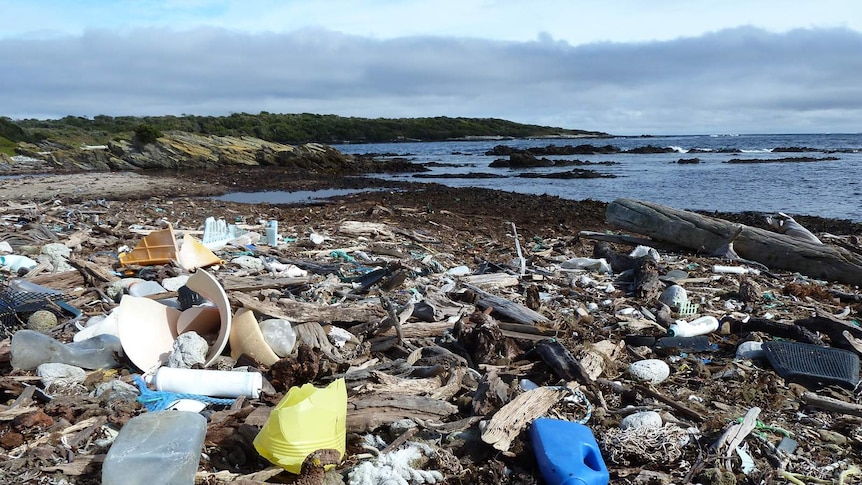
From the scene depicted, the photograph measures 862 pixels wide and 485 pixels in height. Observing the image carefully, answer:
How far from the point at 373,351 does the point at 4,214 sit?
9081 millimetres

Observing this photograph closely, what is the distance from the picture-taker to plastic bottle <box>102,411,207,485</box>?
240 cm

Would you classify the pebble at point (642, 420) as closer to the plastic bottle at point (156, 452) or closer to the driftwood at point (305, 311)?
the driftwood at point (305, 311)

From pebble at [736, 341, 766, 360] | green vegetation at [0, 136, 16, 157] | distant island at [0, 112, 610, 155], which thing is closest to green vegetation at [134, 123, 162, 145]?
green vegetation at [0, 136, 16, 157]

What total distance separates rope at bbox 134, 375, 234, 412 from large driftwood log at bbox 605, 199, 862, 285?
810 centimetres

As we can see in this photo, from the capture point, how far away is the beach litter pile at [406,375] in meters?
2.84

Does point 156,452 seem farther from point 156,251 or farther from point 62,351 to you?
point 156,251

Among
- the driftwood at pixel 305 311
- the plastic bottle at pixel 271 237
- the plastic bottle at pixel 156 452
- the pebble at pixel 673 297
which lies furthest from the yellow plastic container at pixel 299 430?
the plastic bottle at pixel 271 237

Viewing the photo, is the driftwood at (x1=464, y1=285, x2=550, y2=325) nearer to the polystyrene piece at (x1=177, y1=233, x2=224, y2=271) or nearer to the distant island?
the polystyrene piece at (x1=177, y1=233, x2=224, y2=271)

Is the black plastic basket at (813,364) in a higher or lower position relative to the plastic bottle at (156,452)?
lower

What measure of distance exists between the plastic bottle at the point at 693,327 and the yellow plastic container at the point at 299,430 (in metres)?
3.37

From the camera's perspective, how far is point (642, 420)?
340 centimetres

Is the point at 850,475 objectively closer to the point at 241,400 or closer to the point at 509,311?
the point at 509,311

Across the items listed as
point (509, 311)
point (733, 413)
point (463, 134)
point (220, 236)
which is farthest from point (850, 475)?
point (463, 134)

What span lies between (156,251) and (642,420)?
527 cm
